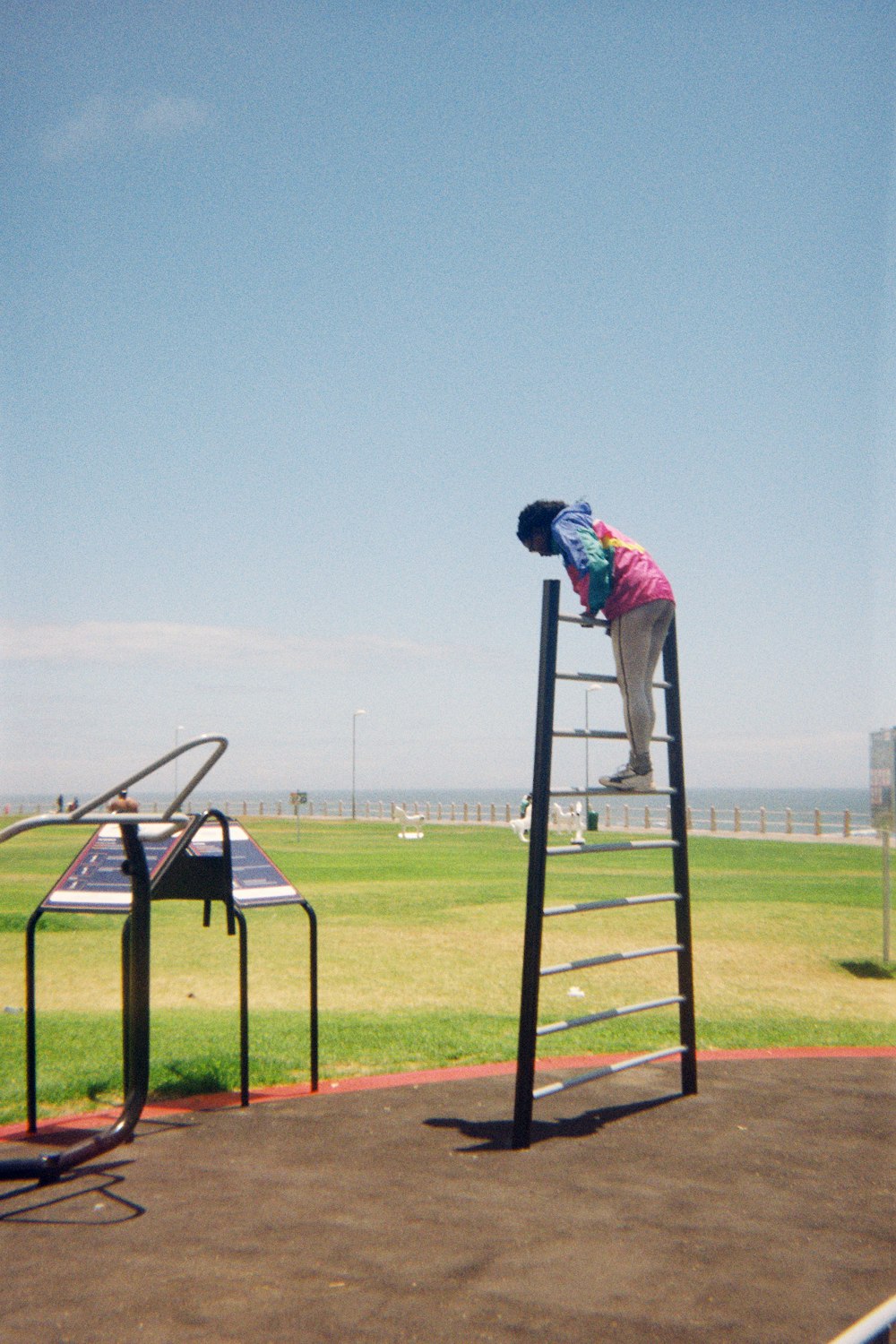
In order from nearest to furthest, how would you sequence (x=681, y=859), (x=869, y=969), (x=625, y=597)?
(x=625, y=597), (x=681, y=859), (x=869, y=969)

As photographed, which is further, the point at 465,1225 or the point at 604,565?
the point at 604,565

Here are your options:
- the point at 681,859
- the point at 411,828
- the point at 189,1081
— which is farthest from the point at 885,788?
the point at 411,828

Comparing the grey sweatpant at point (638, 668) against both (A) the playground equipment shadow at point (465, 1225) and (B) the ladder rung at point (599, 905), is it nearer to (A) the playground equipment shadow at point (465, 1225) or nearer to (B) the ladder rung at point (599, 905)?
(B) the ladder rung at point (599, 905)

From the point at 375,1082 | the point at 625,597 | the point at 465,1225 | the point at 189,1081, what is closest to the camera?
the point at 465,1225

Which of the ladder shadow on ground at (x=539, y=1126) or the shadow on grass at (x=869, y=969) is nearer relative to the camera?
the ladder shadow on ground at (x=539, y=1126)

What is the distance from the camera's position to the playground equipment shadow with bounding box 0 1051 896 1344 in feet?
8.18

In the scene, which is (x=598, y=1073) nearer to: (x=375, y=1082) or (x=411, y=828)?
(x=375, y=1082)

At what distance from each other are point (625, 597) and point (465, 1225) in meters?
2.40

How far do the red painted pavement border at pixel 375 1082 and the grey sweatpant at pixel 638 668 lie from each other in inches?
65.6

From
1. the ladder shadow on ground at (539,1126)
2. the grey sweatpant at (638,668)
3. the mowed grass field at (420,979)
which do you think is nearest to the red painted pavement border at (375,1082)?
the mowed grass field at (420,979)

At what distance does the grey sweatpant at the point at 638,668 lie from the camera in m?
4.41

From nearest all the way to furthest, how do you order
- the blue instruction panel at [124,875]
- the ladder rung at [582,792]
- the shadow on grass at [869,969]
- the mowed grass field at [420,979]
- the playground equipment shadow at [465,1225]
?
the playground equipment shadow at [465,1225], the ladder rung at [582,792], the blue instruction panel at [124,875], the mowed grass field at [420,979], the shadow on grass at [869,969]

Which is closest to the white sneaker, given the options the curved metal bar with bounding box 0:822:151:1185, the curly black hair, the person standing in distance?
the person standing in distance

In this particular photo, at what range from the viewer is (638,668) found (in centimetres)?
448
